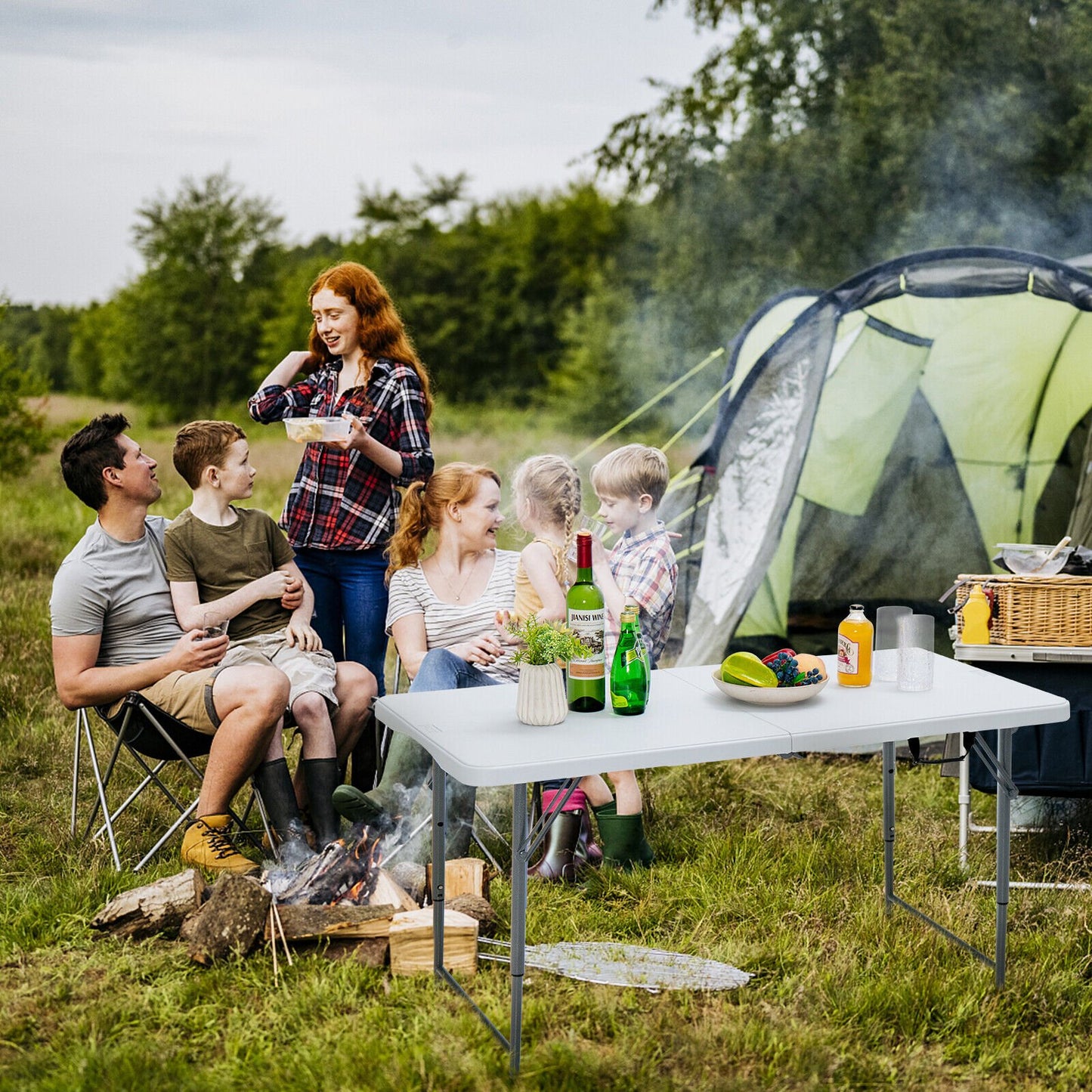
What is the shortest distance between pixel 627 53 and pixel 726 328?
9.53 ft

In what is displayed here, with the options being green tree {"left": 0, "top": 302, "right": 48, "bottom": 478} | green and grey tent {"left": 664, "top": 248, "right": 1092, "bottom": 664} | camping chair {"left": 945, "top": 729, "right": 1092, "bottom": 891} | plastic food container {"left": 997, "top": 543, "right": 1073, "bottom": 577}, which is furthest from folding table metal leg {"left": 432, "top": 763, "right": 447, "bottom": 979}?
green tree {"left": 0, "top": 302, "right": 48, "bottom": 478}

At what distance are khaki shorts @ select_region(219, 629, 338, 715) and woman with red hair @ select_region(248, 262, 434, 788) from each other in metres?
0.25

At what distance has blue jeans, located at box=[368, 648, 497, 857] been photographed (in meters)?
2.80

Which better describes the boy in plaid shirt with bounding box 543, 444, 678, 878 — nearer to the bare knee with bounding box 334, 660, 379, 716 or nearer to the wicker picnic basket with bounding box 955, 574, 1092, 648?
the bare knee with bounding box 334, 660, 379, 716

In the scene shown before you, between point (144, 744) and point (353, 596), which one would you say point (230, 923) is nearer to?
point (144, 744)

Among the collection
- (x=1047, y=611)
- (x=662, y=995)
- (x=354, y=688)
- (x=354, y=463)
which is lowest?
(x=662, y=995)

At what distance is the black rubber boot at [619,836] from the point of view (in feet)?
9.61

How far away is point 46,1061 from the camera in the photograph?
6.89 feet

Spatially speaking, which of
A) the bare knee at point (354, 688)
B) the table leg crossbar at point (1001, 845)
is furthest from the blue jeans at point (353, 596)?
the table leg crossbar at point (1001, 845)

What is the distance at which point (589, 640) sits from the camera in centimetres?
227

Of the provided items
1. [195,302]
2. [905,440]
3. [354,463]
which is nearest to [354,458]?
[354,463]

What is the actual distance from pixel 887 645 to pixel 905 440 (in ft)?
6.12

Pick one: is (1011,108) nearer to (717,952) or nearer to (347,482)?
(347,482)

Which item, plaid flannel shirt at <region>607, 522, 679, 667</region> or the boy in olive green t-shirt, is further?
plaid flannel shirt at <region>607, 522, 679, 667</region>
